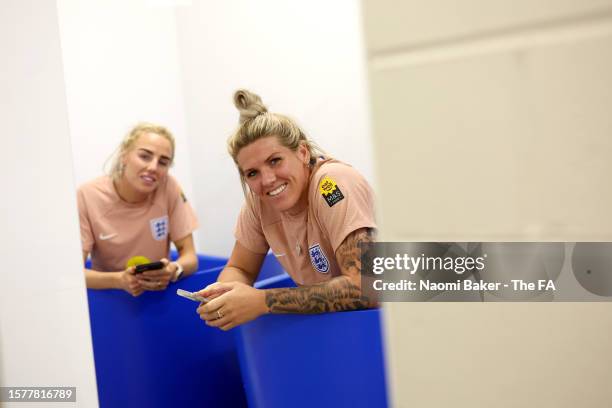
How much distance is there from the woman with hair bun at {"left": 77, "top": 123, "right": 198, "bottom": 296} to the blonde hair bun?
434mm

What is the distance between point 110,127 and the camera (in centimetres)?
173

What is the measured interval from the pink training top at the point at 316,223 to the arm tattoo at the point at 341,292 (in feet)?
0.08

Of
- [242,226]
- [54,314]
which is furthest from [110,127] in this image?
[54,314]

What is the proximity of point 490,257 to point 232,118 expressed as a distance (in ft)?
4.87

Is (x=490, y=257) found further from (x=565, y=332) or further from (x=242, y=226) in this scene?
(x=242, y=226)

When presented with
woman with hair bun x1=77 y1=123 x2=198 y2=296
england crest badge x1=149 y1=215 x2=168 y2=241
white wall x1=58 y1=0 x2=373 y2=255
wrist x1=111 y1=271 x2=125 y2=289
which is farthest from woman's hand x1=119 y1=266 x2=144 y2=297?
white wall x1=58 y1=0 x2=373 y2=255

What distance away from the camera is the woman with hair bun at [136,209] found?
1.72 m

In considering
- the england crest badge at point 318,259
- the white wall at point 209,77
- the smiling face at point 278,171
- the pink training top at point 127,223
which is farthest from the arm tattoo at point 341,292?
the pink training top at point 127,223

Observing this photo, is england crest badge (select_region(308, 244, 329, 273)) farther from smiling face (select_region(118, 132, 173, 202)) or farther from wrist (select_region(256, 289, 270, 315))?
smiling face (select_region(118, 132, 173, 202))

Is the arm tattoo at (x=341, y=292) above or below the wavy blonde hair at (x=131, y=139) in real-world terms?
below

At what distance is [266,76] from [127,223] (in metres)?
0.64

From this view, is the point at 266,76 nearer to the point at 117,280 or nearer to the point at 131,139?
the point at 131,139

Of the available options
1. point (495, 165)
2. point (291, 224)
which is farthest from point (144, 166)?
point (495, 165)

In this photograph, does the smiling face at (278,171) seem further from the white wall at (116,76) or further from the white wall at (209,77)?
the white wall at (116,76)
